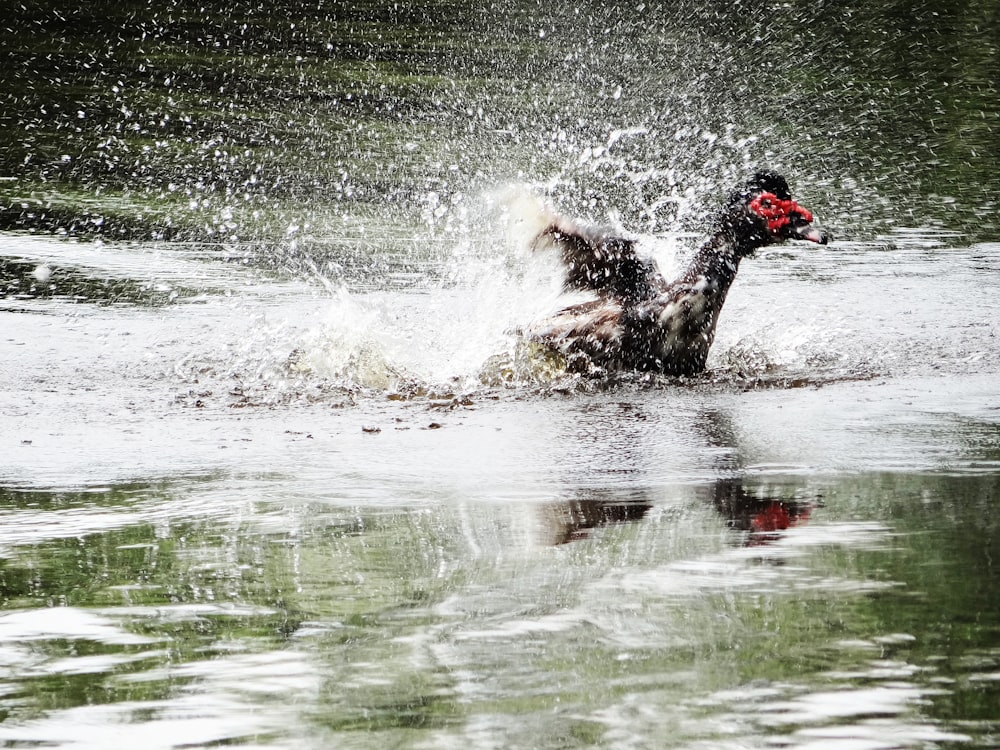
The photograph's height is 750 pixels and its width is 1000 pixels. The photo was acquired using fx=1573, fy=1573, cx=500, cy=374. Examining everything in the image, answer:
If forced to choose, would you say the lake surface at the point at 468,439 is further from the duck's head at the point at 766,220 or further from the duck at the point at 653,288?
the duck's head at the point at 766,220

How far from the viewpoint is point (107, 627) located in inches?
145

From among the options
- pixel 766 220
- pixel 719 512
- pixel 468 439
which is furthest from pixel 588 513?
pixel 766 220

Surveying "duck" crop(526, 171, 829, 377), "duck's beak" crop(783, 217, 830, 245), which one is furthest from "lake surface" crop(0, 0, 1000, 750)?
"duck's beak" crop(783, 217, 830, 245)

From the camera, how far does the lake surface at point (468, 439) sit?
3.23 meters

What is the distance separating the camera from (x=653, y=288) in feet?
23.5

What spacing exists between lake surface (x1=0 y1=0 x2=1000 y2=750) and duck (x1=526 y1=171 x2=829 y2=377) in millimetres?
130

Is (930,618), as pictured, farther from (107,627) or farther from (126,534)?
(126,534)

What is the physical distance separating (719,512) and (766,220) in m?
2.71

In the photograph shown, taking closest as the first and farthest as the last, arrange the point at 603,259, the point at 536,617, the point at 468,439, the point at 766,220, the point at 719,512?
the point at 536,617 → the point at 719,512 → the point at 468,439 → the point at 766,220 → the point at 603,259

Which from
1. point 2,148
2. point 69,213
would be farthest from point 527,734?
point 2,148

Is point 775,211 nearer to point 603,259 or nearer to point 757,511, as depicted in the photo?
point 603,259

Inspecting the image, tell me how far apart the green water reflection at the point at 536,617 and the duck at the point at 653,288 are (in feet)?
6.95

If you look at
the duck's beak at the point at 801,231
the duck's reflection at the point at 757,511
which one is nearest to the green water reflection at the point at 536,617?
the duck's reflection at the point at 757,511

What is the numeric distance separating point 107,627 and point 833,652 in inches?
65.7
